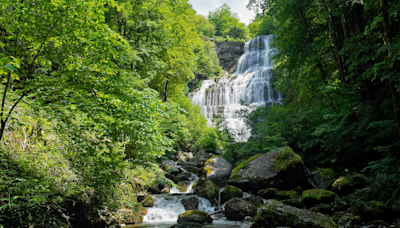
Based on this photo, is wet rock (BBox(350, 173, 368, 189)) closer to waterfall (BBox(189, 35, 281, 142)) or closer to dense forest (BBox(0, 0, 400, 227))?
dense forest (BBox(0, 0, 400, 227))

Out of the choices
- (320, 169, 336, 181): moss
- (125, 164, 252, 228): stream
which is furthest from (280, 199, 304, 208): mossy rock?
(320, 169, 336, 181): moss

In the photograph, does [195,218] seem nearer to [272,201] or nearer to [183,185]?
[272,201]

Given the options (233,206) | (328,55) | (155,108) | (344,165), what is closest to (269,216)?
(233,206)

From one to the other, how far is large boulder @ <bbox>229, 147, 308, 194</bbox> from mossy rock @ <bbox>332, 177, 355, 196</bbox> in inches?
60.6

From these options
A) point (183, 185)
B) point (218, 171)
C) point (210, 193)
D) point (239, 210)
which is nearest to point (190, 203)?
point (210, 193)

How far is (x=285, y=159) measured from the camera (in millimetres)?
9352

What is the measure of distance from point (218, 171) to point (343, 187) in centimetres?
550

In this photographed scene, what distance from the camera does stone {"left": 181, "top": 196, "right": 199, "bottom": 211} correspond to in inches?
345

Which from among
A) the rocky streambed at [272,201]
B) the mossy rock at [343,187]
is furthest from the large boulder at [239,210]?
the mossy rock at [343,187]

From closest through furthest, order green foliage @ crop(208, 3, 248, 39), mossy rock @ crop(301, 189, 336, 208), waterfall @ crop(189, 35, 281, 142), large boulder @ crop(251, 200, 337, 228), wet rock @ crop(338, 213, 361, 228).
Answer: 1. large boulder @ crop(251, 200, 337, 228)
2. wet rock @ crop(338, 213, 361, 228)
3. mossy rock @ crop(301, 189, 336, 208)
4. waterfall @ crop(189, 35, 281, 142)
5. green foliage @ crop(208, 3, 248, 39)

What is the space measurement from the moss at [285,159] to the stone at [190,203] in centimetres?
356

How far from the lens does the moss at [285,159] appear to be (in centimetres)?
905

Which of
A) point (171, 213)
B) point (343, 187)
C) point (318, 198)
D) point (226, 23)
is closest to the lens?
point (318, 198)

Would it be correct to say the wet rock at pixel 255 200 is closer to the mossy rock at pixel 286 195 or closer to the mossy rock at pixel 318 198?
the mossy rock at pixel 286 195
